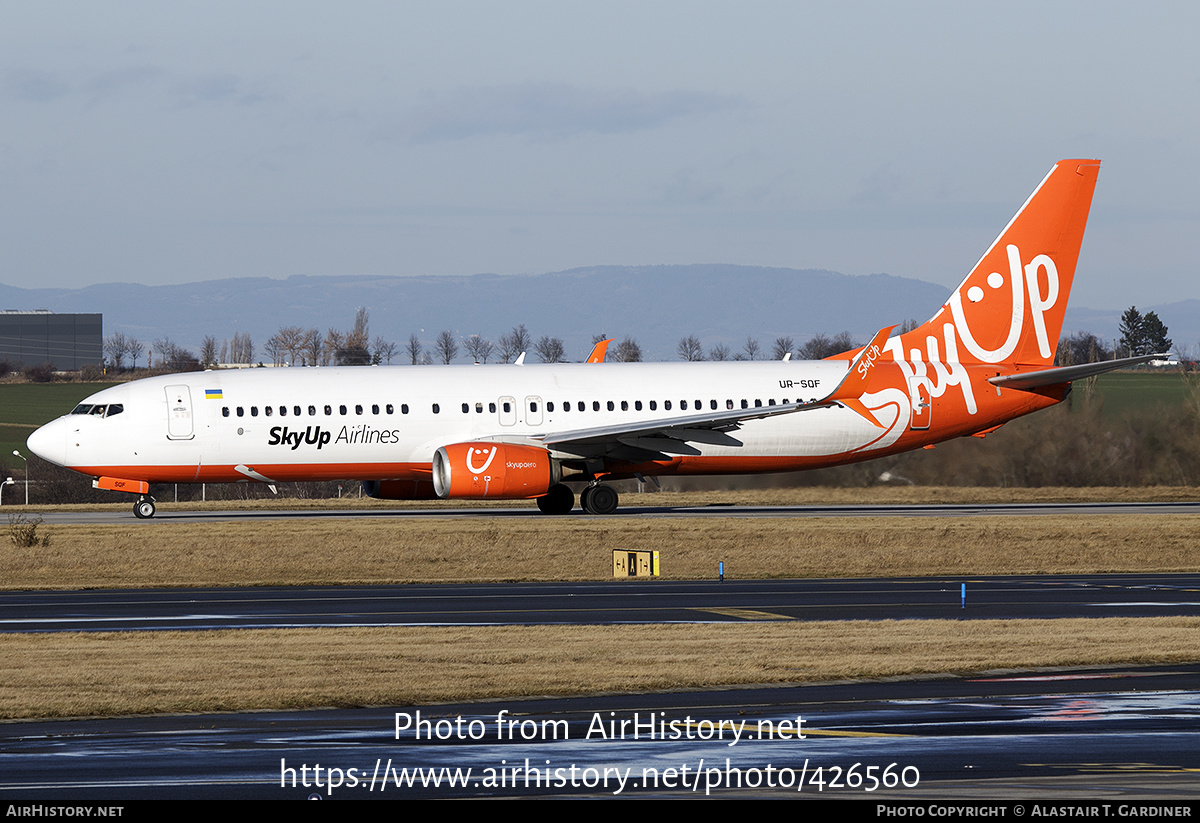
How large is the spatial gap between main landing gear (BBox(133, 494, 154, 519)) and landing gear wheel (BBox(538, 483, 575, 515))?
10745 mm

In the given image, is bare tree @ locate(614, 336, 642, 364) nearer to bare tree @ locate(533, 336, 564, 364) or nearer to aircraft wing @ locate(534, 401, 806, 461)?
bare tree @ locate(533, 336, 564, 364)

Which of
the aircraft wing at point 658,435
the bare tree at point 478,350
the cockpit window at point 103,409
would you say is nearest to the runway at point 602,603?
the aircraft wing at point 658,435

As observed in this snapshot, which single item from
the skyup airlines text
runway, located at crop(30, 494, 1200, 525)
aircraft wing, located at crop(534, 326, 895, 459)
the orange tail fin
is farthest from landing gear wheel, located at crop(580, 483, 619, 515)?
the orange tail fin

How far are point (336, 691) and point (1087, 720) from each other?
8196 mm

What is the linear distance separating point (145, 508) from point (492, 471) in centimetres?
1014

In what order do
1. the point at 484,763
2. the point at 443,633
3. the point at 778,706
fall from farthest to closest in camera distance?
the point at 443,633 < the point at 778,706 < the point at 484,763

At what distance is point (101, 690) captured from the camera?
18.0 metres

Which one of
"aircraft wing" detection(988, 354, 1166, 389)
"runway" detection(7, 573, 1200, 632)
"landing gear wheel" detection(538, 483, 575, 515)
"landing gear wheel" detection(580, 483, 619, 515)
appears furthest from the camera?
"landing gear wheel" detection(538, 483, 575, 515)

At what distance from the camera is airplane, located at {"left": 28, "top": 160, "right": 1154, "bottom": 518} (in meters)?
42.1

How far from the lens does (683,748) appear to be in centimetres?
1398

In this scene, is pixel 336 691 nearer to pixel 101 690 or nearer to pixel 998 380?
pixel 101 690

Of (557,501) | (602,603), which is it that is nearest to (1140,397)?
(557,501)
